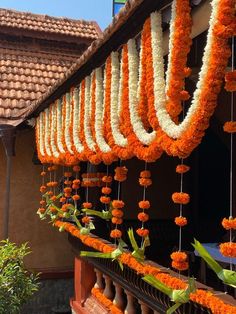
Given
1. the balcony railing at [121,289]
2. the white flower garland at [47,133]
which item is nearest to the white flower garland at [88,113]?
the balcony railing at [121,289]

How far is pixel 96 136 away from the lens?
13.6 ft

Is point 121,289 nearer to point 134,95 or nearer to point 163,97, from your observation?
point 134,95

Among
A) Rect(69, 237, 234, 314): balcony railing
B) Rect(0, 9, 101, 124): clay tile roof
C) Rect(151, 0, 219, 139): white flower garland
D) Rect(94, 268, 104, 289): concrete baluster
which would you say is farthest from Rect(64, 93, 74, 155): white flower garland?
Rect(151, 0, 219, 139): white flower garland

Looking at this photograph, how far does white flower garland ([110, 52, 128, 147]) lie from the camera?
3.60 meters

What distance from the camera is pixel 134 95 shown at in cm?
333

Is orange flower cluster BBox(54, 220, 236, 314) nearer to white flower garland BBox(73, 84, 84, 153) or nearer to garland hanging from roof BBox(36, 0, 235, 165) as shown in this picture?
garland hanging from roof BBox(36, 0, 235, 165)

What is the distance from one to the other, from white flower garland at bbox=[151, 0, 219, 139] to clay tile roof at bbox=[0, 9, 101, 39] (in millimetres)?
7132

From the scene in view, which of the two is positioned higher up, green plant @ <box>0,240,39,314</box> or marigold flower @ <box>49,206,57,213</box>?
marigold flower @ <box>49,206,57,213</box>

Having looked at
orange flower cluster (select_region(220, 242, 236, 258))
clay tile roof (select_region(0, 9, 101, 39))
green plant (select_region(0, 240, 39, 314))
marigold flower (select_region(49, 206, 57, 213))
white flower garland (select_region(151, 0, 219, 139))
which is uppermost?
clay tile roof (select_region(0, 9, 101, 39))

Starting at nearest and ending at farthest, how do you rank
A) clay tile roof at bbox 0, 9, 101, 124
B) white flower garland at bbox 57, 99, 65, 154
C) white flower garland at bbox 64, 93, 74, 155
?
white flower garland at bbox 64, 93, 74, 155 → white flower garland at bbox 57, 99, 65, 154 → clay tile roof at bbox 0, 9, 101, 124

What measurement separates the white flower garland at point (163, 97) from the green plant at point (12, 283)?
3.64m

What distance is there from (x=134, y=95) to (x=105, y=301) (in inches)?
98.0

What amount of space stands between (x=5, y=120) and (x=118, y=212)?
4131 mm

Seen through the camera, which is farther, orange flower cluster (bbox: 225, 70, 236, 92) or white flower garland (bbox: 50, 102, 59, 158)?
white flower garland (bbox: 50, 102, 59, 158)
